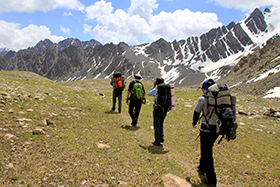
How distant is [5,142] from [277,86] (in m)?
45.8

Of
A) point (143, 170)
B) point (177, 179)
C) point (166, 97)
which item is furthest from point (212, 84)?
point (143, 170)

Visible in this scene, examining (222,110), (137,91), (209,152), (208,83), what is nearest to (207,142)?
(209,152)

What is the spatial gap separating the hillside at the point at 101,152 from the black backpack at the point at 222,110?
Answer: 7.19 ft

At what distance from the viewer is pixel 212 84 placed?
247 inches

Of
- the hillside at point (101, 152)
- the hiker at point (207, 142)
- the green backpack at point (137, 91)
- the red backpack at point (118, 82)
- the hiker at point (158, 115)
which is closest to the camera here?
the hillside at point (101, 152)

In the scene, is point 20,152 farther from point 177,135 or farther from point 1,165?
point 177,135

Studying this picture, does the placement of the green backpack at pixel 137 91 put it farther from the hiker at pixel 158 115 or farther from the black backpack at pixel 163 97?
the black backpack at pixel 163 97

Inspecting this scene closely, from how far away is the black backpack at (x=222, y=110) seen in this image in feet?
17.6

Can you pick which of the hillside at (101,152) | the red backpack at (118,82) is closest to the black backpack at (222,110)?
the hillside at (101,152)

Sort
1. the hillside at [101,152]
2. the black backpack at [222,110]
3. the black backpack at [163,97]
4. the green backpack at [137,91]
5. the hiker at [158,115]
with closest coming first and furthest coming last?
the hillside at [101,152] < the black backpack at [222,110] < the black backpack at [163,97] < the hiker at [158,115] < the green backpack at [137,91]

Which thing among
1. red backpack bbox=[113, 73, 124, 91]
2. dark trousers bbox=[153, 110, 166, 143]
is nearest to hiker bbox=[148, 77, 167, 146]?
dark trousers bbox=[153, 110, 166, 143]

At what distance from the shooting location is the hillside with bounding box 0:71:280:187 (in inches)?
205

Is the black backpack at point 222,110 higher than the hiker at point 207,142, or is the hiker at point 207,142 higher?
the black backpack at point 222,110

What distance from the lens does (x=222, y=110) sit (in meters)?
5.42
